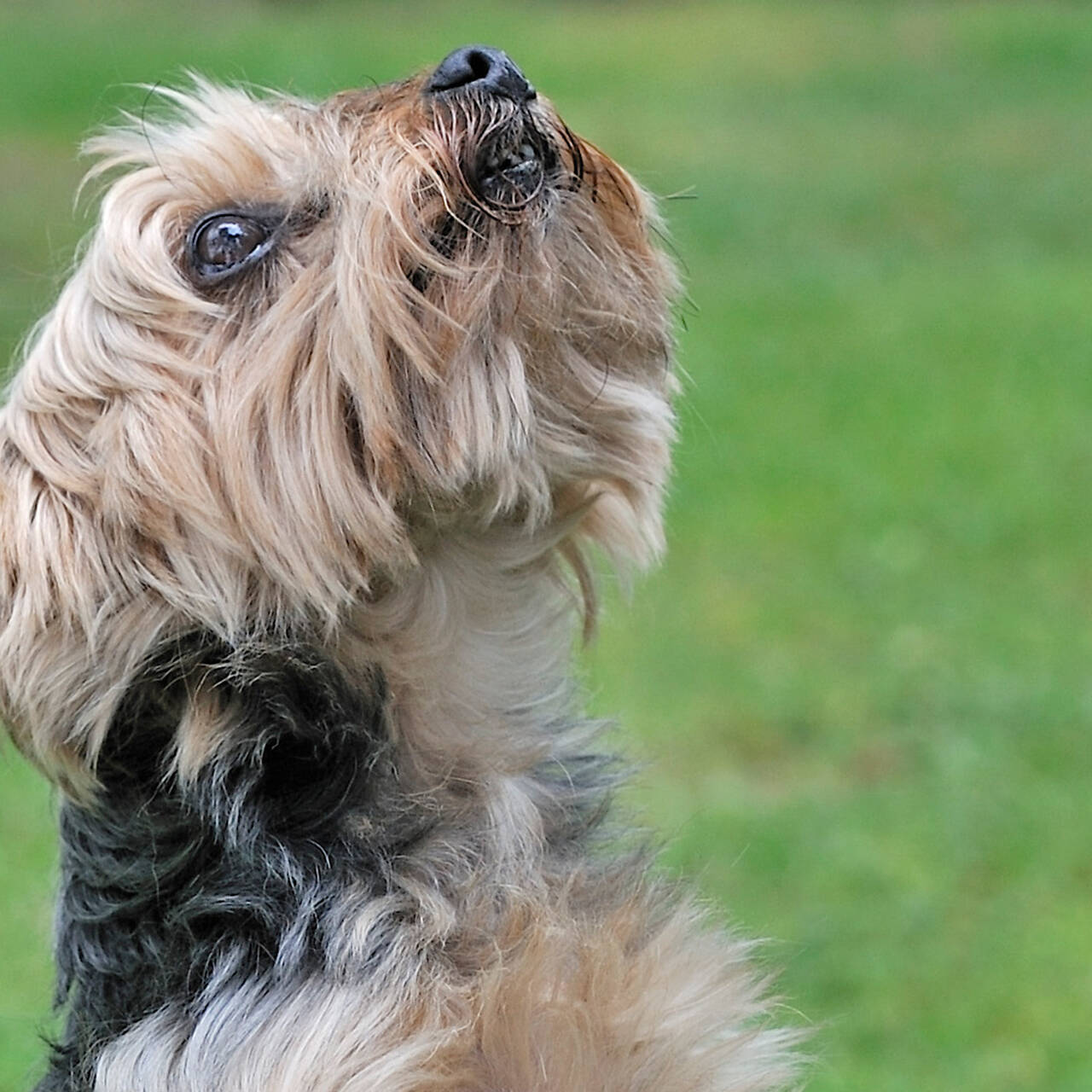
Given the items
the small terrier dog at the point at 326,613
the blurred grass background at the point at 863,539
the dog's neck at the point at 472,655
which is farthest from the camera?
the blurred grass background at the point at 863,539

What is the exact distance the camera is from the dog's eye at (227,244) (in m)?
3.31

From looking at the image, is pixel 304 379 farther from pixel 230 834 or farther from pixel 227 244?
pixel 230 834

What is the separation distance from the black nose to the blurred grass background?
395 millimetres

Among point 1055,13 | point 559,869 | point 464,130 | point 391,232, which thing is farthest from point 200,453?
point 1055,13

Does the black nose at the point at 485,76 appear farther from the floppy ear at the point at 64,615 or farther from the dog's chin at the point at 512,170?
the floppy ear at the point at 64,615

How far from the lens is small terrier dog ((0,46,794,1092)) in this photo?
310cm

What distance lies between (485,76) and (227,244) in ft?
1.84

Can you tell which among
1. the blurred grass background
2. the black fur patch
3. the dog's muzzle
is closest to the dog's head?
the dog's muzzle

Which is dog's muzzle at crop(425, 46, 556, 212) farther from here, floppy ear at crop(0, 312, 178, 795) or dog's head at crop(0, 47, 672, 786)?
floppy ear at crop(0, 312, 178, 795)

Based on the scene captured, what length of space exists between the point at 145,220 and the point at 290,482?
653mm

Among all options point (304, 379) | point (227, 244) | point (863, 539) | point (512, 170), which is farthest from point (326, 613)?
point (863, 539)

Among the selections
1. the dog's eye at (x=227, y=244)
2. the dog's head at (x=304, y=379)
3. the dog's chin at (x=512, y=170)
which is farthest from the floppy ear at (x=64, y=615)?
the dog's chin at (x=512, y=170)

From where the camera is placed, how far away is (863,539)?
998 centimetres

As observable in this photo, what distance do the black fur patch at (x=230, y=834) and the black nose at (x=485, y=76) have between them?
1.04 metres
